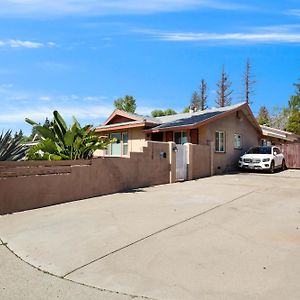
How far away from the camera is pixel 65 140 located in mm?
11195

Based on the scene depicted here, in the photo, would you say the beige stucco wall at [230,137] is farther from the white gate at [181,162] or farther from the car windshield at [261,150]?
the white gate at [181,162]

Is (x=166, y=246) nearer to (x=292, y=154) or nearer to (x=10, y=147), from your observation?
(x=10, y=147)

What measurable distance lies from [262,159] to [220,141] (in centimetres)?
275

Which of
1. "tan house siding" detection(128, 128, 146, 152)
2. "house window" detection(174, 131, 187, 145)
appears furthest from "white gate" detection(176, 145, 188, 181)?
"tan house siding" detection(128, 128, 146, 152)

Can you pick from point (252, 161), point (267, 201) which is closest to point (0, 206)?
point (267, 201)

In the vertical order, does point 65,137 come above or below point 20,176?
above

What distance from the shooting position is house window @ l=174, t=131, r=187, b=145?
63.3 feet

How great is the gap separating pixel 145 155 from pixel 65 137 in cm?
340

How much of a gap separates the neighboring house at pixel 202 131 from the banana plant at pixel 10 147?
982 centimetres

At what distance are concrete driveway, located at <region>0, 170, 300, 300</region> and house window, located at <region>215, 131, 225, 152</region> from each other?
1057 centimetres

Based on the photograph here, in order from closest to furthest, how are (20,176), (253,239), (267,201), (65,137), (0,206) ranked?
1. (253,239)
2. (0,206)
3. (20,176)
4. (267,201)
5. (65,137)

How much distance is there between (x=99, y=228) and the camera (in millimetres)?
6367

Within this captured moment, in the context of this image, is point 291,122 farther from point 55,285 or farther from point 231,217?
point 55,285

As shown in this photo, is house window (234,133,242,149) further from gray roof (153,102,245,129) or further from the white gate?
the white gate
